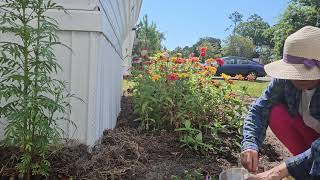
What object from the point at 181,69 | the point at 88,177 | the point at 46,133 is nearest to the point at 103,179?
the point at 88,177

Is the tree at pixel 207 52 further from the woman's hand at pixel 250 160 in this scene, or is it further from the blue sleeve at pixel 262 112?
the woman's hand at pixel 250 160

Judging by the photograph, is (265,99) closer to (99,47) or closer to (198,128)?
(99,47)

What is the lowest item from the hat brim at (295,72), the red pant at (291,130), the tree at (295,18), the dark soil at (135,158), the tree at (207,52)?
the dark soil at (135,158)

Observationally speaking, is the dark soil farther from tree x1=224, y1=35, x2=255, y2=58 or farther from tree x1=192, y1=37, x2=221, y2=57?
tree x1=224, y1=35, x2=255, y2=58

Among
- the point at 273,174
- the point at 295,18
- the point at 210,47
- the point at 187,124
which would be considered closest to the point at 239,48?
the point at 295,18

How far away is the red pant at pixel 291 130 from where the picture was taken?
10.2 ft

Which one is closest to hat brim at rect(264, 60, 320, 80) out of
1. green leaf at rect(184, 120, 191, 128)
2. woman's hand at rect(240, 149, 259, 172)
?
woman's hand at rect(240, 149, 259, 172)

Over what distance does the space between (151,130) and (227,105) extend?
1.02 m

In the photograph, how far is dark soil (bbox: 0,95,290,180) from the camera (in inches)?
135

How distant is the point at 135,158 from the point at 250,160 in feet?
4.84

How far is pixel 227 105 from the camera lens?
5.71m

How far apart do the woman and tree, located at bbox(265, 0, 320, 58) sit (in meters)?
34.0

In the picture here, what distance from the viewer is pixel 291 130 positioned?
3189 millimetres

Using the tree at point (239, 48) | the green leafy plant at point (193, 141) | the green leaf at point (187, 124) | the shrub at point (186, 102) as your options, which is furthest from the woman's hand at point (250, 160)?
the tree at point (239, 48)
